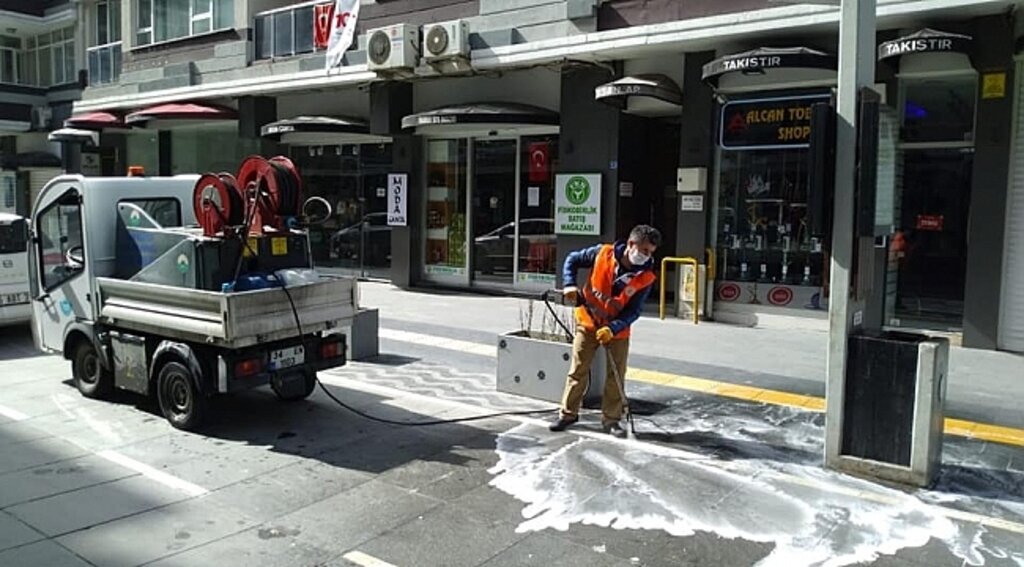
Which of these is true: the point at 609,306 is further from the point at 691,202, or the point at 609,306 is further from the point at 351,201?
the point at 351,201

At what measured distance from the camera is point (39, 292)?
26.7 ft

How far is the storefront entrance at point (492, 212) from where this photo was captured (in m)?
15.0

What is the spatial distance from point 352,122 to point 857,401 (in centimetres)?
1307

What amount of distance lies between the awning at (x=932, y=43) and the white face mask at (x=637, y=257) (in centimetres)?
521

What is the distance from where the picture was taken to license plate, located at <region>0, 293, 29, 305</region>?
10680mm

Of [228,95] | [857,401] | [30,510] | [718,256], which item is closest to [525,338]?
[857,401]

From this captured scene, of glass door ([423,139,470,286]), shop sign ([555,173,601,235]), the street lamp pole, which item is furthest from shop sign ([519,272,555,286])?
the street lamp pole

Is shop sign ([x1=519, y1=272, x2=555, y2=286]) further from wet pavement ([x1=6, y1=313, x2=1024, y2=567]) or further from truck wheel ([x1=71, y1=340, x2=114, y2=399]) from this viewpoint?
truck wheel ([x1=71, y1=340, x2=114, y2=399])

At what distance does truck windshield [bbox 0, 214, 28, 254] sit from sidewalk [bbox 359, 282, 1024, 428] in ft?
16.1

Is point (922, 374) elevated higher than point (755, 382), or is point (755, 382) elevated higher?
point (922, 374)

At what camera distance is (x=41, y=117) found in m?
28.3

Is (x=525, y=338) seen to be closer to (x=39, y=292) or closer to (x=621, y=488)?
(x=621, y=488)

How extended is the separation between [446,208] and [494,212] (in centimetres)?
122

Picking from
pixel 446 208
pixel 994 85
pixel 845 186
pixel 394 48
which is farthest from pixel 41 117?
pixel 845 186
